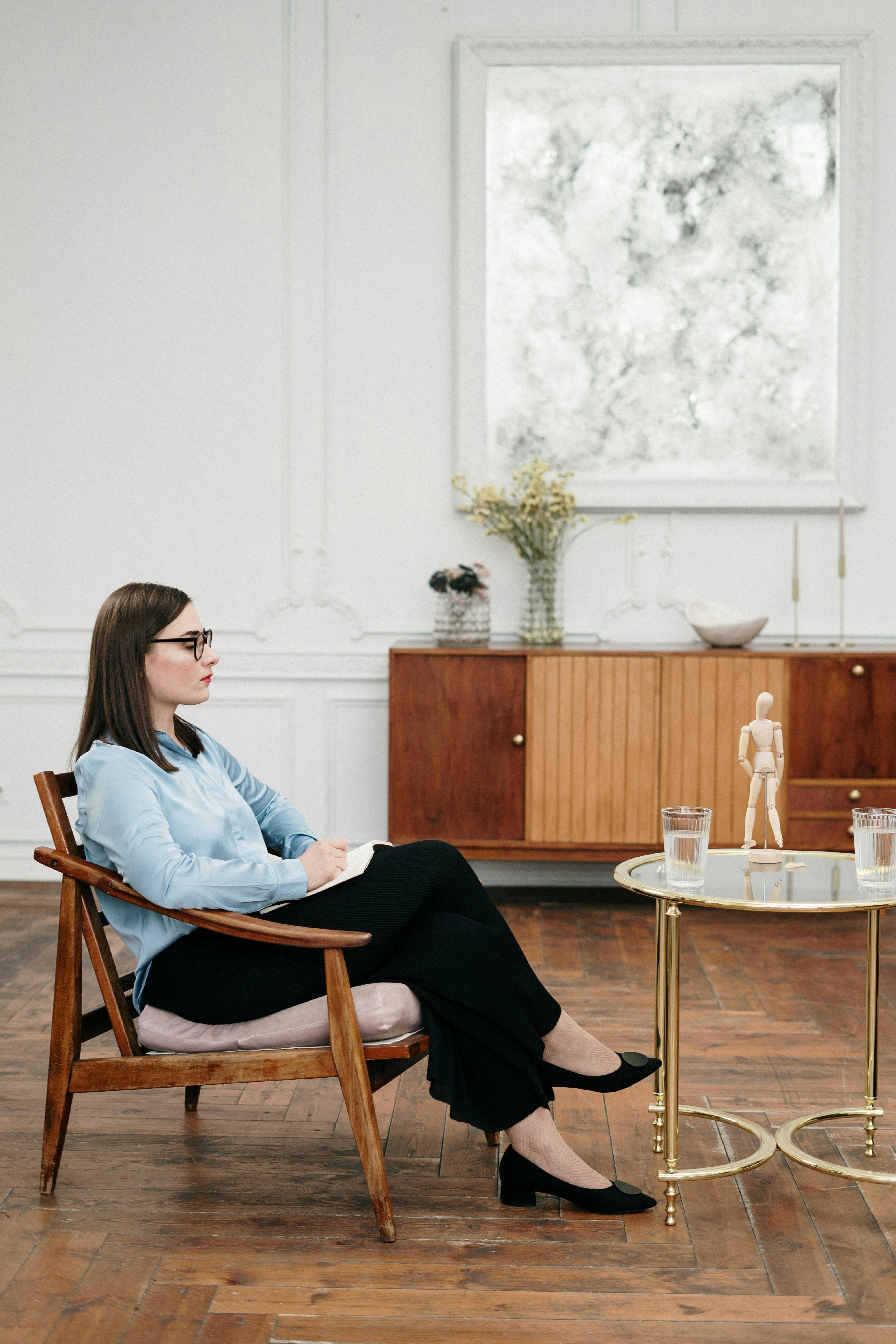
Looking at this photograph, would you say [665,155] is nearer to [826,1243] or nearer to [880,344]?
[880,344]

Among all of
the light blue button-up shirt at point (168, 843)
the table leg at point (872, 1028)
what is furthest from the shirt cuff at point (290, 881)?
the table leg at point (872, 1028)

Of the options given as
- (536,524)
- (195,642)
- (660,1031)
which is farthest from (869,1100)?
(536,524)

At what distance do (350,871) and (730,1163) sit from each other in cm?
98

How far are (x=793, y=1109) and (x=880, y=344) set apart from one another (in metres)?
3.17

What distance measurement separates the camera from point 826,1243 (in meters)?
2.11

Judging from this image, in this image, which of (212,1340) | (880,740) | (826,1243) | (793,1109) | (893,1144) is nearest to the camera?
(212,1340)

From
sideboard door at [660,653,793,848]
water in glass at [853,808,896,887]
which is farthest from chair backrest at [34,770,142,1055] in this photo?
sideboard door at [660,653,793,848]

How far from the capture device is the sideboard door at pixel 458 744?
4309 mm

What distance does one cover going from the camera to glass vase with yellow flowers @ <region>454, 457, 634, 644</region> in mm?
4512

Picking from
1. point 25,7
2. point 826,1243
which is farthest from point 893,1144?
point 25,7

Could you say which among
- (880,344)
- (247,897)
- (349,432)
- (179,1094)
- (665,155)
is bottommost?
(179,1094)

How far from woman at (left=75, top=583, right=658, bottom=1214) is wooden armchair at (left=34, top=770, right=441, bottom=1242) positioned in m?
0.05

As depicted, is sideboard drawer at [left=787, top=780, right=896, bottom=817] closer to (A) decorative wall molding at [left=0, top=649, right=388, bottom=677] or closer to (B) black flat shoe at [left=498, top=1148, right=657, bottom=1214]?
(A) decorative wall molding at [left=0, top=649, right=388, bottom=677]

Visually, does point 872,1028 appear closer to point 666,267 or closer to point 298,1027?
point 298,1027
